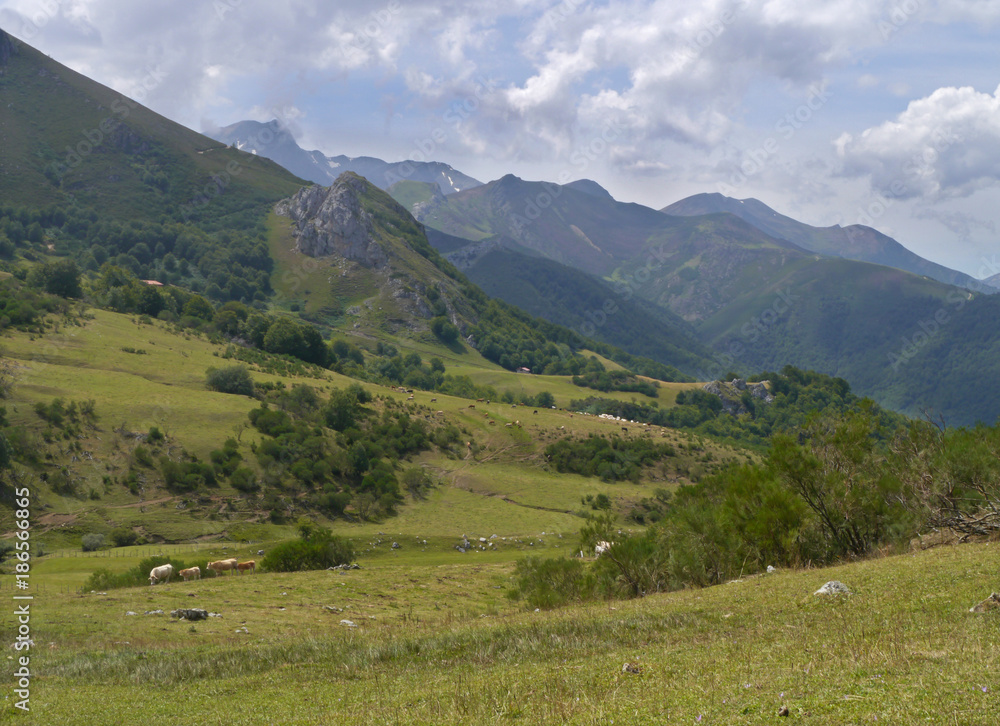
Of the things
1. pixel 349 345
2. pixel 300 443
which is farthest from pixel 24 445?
pixel 349 345

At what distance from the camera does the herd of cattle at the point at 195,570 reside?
3116 centimetres

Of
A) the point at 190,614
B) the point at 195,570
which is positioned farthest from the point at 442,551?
the point at 190,614

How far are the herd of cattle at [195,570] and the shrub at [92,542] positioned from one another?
514 inches

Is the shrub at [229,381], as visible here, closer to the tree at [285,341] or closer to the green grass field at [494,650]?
the green grass field at [494,650]

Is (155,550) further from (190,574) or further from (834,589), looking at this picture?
(834,589)

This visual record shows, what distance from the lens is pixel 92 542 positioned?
43.1m

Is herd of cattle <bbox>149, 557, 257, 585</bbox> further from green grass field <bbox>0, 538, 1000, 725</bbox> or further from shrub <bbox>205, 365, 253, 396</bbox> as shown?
shrub <bbox>205, 365, 253, 396</bbox>

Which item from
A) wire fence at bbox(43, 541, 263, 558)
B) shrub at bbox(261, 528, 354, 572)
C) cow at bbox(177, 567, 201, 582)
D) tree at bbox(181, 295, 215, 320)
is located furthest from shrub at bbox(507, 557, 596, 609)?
tree at bbox(181, 295, 215, 320)

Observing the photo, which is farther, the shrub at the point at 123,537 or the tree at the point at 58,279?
the tree at the point at 58,279

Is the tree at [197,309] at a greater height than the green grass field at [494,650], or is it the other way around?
the tree at [197,309]

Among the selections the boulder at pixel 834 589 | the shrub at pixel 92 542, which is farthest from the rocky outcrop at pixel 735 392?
the boulder at pixel 834 589

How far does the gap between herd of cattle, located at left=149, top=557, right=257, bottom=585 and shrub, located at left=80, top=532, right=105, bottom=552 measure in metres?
13.1

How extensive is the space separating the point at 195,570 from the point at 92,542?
1609 centimetres

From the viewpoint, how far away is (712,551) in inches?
980
